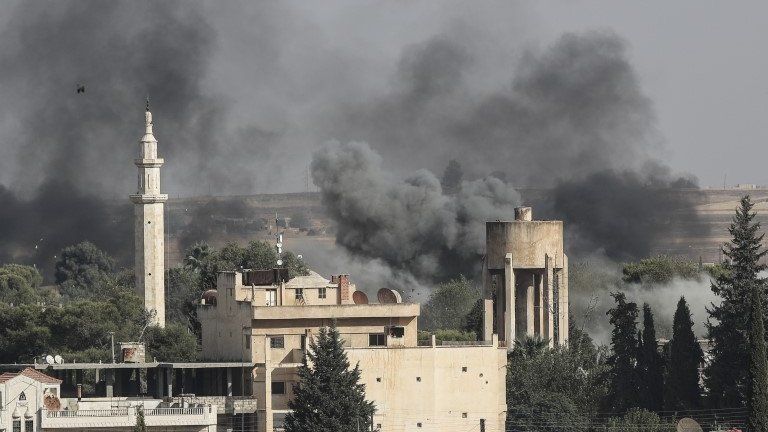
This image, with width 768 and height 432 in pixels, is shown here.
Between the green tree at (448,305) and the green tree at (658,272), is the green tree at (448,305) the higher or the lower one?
the lower one

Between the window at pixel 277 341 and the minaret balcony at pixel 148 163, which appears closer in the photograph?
the window at pixel 277 341

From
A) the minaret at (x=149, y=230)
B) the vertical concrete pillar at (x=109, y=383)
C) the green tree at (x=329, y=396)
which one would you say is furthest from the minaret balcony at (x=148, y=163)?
the green tree at (x=329, y=396)

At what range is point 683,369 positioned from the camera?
71812mm

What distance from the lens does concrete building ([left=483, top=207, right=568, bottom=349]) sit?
280 ft

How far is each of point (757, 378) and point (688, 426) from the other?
2.44 meters

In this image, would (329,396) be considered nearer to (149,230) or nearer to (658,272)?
(149,230)

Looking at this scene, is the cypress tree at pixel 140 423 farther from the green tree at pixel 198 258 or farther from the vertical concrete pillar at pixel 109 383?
the green tree at pixel 198 258

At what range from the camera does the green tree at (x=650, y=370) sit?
72.2 metres

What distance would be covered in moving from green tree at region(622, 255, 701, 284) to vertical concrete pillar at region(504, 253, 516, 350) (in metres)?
29.6

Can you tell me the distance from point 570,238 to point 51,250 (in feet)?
141

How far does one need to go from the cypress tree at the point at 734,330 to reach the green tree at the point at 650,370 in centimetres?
146

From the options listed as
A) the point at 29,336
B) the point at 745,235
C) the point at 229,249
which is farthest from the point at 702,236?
the point at 745,235

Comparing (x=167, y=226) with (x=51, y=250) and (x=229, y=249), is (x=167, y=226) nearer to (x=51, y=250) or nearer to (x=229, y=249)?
(x=51, y=250)

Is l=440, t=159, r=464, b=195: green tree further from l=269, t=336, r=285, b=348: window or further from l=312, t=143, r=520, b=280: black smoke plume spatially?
l=269, t=336, r=285, b=348: window
